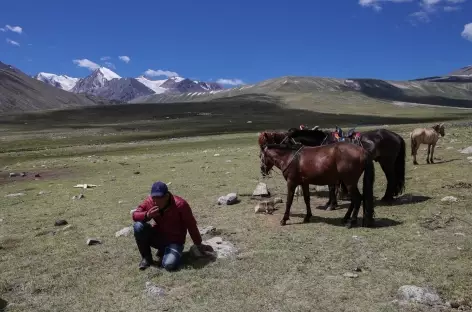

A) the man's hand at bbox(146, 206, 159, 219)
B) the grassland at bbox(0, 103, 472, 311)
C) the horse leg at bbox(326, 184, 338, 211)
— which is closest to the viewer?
the grassland at bbox(0, 103, 472, 311)

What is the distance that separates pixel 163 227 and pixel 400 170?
8318mm

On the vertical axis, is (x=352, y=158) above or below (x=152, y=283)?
above

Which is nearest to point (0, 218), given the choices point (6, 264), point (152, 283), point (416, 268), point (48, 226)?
point (48, 226)

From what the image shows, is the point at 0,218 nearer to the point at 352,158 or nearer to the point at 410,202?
the point at 352,158

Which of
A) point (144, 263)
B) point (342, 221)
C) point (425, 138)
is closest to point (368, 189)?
point (342, 221)

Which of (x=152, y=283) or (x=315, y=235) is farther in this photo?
(x=315, y=235)

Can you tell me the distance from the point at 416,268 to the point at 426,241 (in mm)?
1575

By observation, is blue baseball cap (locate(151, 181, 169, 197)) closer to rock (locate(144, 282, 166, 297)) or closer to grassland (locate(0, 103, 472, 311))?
grassland (locate(0, 103, 472, 311))

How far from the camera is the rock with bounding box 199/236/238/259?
9.08 m

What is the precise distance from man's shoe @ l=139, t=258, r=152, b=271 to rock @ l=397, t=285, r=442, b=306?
473 cm

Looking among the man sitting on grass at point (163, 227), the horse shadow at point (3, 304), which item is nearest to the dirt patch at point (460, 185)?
the man sitting on grass at point (163, 227)

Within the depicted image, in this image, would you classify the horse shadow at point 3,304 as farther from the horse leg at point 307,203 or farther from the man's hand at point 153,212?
the horse leg at point 307,203

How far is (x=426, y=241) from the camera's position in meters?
9.18

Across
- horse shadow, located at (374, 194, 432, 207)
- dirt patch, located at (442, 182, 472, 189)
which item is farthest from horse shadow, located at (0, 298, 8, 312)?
dirt patch, located at (442, 182, 472, 189)
